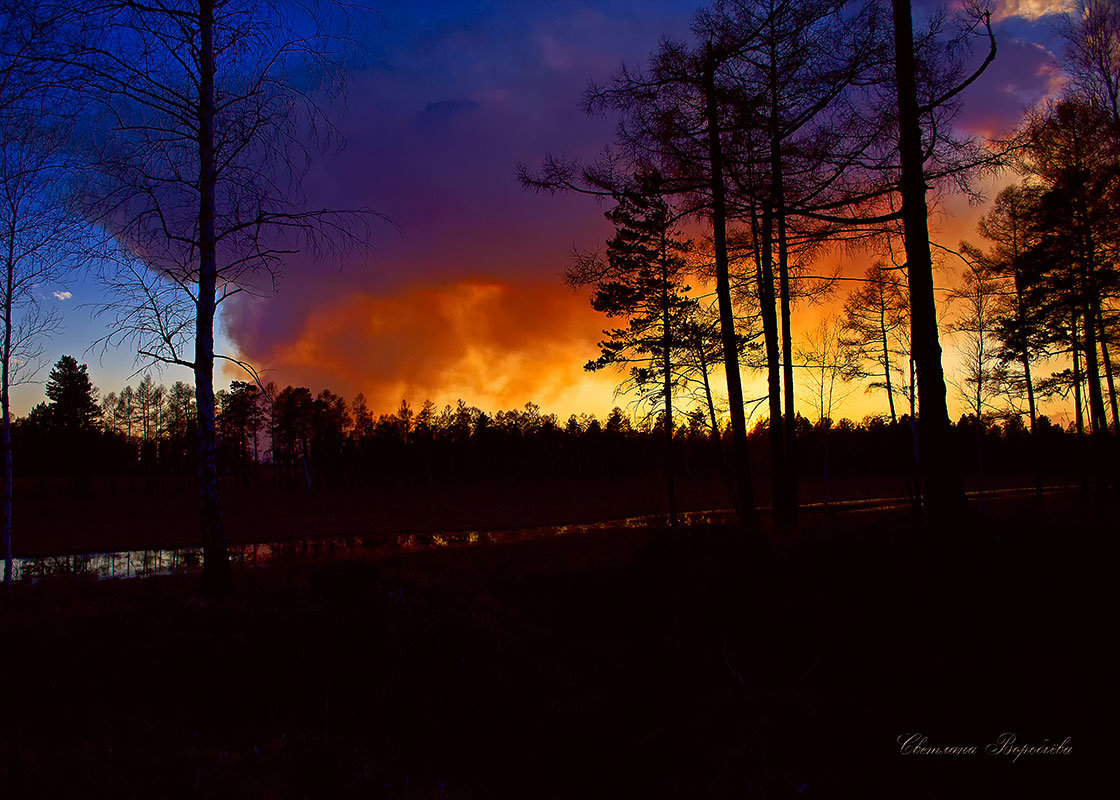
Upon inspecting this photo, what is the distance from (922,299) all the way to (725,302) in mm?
5506

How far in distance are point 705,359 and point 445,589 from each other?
1330 centimetres

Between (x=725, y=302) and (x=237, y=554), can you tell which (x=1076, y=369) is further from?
(x=237, y=554)

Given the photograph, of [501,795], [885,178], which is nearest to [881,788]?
[501,795]

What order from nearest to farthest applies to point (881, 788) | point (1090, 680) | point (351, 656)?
1. point (881, 788)
2. point (1090, 680)
3. point (351, 656)

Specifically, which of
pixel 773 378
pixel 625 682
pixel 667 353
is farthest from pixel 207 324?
pixel 667 353

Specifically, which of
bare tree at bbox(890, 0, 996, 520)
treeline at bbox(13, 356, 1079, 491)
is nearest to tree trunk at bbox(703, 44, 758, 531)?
bare tree at bbox(890, 0, 996, 520)

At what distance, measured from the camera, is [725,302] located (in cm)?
1262

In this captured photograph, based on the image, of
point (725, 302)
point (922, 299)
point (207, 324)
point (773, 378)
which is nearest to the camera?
point (922, 299)

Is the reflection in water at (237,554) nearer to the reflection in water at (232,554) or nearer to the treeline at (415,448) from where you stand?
the reflection in water at (232,554)

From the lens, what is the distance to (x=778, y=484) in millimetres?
13570

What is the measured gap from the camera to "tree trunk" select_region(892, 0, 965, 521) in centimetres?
684

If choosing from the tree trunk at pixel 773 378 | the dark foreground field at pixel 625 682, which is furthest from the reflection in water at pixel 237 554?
the dark foreground field at pixel 625 682

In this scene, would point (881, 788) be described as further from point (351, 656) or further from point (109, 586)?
point (109, 586)

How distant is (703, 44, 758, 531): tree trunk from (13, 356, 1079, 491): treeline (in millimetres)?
59191
